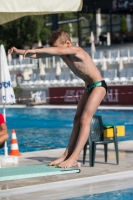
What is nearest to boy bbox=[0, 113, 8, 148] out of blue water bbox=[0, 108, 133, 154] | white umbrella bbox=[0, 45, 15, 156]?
white umbrella bbox=[0, 45, 15, 156]

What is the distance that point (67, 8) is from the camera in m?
6.65

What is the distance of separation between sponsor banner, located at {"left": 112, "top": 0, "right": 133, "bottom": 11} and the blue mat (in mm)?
31048

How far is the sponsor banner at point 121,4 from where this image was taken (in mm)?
36562

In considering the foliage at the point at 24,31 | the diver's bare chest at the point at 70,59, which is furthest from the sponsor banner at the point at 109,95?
the foliage at the point at 24,31

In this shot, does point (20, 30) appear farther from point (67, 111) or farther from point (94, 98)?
point (94, 98)

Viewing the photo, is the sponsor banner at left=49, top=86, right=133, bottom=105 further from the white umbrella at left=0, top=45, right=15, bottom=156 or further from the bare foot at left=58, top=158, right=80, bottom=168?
the bare foot at left=58, top=158, right=80, bottom=168

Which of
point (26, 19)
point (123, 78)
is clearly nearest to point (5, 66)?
point (123, 78)

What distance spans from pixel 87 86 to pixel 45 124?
1375cm

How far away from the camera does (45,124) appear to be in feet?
67.5

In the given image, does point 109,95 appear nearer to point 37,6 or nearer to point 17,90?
point 17,90

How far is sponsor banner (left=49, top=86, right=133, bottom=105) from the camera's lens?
25391mm

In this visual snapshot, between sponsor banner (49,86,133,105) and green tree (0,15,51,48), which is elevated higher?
green tree (0,15,51,48)

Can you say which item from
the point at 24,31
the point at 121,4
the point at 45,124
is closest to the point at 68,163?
the point at 45,124

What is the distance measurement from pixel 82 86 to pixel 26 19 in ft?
86.1
